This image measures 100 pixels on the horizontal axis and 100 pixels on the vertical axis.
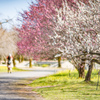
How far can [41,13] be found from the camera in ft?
50.8

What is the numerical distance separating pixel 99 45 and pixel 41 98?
325cm

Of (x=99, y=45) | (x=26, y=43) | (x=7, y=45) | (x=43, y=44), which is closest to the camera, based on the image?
(x=99, y=45)

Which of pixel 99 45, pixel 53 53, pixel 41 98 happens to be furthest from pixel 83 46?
pixel 53 53

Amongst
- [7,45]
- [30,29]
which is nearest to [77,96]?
[30,29]

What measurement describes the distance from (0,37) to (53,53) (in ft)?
66.8

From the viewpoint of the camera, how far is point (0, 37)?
3334cm

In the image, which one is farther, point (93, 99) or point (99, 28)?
point (99, 28)

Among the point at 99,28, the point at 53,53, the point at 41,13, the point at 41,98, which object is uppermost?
the point at 41,13

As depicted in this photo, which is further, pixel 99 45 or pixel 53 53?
pixel 53 53

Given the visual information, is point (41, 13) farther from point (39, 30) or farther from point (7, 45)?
point (7, 45)

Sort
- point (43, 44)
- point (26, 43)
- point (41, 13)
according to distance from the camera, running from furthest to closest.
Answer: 1. point (26, 43)
2. point (41, 13)
3. point (43, 44)

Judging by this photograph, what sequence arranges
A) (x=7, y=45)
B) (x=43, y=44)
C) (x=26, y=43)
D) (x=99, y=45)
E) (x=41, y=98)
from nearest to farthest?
1. (x=99, y=45)
2. (x=41, y=98)
3. (x=43, y=44)
4. (x=26, y=43)
5. (x=7, y=45)

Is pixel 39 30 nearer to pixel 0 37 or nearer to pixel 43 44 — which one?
pixel 43 44

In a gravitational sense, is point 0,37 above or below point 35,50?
above
